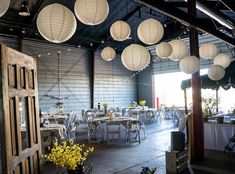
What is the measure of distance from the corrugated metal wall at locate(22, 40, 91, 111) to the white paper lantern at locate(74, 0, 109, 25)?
9149 millimetres

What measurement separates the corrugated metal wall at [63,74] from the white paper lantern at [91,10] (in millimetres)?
9149

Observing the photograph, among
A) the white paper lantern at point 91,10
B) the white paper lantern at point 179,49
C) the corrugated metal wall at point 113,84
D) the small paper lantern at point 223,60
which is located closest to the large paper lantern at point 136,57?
the white paper lantern at point 91,10

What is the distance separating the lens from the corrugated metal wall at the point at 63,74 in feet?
38.3

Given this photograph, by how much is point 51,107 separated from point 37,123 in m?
9.16

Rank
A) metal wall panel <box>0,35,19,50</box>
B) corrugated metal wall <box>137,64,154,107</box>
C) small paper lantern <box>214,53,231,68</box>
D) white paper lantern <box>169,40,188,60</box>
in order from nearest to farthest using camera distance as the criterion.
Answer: white paper lantern <box>169,40,188,60</box>
small paper lantern <box>214,53,231,68</box>
metal wall panel <box>0,35,19,50</box>
corrugated metal wall <box>137,64,154,107</box>

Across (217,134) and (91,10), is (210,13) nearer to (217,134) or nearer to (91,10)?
(217,134)

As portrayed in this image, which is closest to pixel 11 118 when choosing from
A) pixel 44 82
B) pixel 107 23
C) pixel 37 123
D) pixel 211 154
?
pixel 37 123

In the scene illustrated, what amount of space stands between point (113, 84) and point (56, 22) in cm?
1238

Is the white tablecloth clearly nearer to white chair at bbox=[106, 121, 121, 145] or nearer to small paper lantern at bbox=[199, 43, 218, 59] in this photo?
small paper lantern at bbox=[199, 43, 218, 59]

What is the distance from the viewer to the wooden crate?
4.86 meters

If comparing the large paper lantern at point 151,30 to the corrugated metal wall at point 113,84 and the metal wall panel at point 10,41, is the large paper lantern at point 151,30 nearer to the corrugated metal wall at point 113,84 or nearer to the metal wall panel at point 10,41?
the metal wall panel at point 10,41

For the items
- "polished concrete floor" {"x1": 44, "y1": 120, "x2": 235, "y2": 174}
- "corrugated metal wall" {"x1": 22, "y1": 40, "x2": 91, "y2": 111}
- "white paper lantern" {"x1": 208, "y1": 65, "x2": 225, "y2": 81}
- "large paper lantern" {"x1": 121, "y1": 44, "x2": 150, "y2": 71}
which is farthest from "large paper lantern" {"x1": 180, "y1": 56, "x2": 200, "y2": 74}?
"corrugated metal wall" {"x1": 22, "y1": 40, "x2": 91, "y2": 111}

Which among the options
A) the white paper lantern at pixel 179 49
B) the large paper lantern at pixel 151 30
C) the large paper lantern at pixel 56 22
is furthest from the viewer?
the white paper lantern at pixel 179 49

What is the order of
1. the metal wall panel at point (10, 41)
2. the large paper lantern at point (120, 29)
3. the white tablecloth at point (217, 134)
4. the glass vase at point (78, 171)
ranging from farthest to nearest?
the metal wall panel at point (10, 41)
the white tablecloth at point (217, 134)
the large paper lantern at point (120, 29)
the glass vase at point (78, 171)
